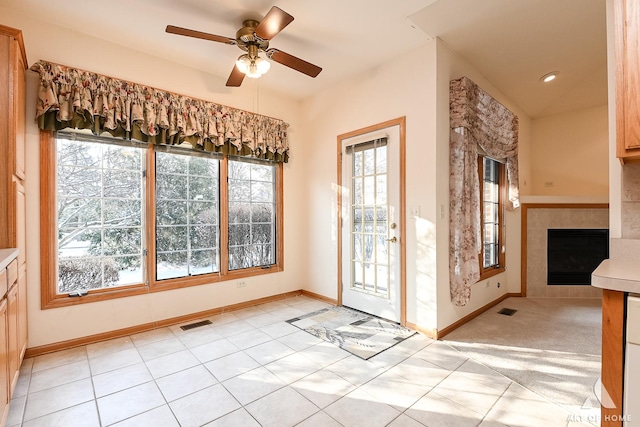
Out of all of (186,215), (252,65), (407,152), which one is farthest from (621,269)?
(186,215)

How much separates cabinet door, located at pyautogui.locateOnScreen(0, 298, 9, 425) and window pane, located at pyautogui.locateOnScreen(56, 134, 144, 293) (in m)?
1.19

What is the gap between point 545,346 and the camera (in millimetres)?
2662

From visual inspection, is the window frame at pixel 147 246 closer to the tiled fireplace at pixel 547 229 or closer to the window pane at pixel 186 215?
the window pane at pixel 186 215

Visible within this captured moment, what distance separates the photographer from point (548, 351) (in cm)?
257

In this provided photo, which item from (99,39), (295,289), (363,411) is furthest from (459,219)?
(99,39)

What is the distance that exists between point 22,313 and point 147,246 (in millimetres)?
1059

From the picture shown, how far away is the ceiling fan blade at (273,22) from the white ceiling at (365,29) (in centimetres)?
32

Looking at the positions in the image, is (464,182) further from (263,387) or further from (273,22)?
(263,387)

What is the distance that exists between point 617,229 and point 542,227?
3.25 m

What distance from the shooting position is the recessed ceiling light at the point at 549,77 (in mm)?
3678

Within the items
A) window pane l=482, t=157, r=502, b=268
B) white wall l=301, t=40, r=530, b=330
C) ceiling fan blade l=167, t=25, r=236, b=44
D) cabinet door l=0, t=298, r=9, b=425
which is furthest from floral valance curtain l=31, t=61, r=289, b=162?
window pane l=482, t=157, r=502, b=268

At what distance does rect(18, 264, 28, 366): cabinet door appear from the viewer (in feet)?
6.97

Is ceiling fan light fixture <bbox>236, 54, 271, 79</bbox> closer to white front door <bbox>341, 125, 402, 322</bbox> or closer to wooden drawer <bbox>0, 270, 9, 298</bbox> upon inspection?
white front door <bbox>341, 125, 402, 322</bbox>

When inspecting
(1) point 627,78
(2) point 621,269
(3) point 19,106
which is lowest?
(2) point 621,269
